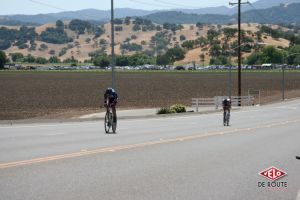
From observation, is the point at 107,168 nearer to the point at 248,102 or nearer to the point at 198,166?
the point at 198,166

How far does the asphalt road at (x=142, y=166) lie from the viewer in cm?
1088

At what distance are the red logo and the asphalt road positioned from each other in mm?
183

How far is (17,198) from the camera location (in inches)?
393

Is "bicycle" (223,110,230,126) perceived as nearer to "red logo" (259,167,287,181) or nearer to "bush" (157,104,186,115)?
"bush" (157,104,186,115)

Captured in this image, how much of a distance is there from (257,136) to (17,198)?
15633 mm

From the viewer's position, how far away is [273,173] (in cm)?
1411

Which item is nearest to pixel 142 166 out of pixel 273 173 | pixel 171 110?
pixel 273 173

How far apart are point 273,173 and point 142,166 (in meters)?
2.80

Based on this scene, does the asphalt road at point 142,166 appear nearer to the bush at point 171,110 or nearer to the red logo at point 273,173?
the red logo at point 273,173

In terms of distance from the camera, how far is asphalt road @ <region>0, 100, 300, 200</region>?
428 inches

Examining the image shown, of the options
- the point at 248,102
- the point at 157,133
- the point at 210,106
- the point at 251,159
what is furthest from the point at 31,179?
the point at 248,102

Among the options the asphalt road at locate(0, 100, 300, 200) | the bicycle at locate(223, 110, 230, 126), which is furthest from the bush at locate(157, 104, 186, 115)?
the asphalt road at locate(0, 100, 300, 200)

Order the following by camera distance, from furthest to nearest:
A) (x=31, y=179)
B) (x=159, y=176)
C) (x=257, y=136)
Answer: (x=257, y=136) → (x=159, y=176) → (x=31, y=179)

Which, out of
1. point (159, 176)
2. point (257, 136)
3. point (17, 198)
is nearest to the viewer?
point (17, 198)
